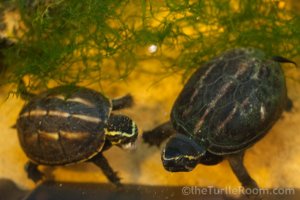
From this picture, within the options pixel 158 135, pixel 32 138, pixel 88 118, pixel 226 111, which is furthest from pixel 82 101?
pixel 226 111

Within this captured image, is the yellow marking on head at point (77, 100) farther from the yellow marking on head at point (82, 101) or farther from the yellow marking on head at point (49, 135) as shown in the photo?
the yellow marking on head at point (49, 135)

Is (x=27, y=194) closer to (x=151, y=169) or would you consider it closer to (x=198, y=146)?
(x=151, y=169)

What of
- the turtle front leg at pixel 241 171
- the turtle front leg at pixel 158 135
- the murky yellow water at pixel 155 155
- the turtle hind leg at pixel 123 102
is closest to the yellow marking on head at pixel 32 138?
the murky yellow water at pixel 155 155

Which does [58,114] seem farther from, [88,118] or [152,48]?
[152,48]

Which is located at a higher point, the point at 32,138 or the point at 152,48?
the point at 152,48

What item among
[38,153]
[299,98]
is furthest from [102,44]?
[299,98]

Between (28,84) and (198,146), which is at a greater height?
(28,84)
